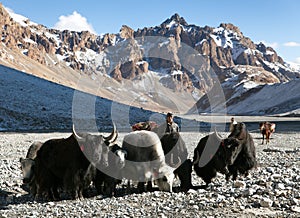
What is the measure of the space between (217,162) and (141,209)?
387 centimetres

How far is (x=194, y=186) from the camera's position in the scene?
10.2m

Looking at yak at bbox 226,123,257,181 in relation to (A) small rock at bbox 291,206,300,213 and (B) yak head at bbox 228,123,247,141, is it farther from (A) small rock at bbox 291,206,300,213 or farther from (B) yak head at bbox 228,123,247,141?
(A) small rock at bbox 291,206,300,213

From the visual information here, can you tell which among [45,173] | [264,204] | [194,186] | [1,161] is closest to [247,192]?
[264,204]

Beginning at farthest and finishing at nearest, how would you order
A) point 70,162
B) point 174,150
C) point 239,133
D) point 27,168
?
1. point 239,133
2. point 174,150
3. point 27,168
4. point 70,162

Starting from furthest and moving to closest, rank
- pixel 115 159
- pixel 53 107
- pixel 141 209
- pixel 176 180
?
pixel 53 107
pixel 176 180
pixel 115 159
pixel 141 209

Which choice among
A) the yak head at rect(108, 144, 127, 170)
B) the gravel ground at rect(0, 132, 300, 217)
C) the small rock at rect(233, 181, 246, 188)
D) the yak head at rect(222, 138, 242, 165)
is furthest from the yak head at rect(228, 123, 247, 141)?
the yak head at rect(108, 144, 127, 170)

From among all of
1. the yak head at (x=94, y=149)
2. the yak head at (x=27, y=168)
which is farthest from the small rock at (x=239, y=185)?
the yak head at (x=27, y=168)

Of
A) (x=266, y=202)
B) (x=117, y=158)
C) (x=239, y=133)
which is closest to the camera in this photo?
(x=266, y=202)

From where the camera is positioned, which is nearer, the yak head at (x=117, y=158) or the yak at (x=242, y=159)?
the yak head at (x=117, y=158)

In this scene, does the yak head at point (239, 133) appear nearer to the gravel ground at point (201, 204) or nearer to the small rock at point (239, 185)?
the gravel ground at point (201, 204)

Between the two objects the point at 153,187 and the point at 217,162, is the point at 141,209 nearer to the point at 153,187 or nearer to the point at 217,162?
the point at 153,187

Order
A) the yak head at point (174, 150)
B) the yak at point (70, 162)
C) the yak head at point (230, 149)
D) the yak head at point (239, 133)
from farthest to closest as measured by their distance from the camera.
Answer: the yak head at point (239, 133) → the yak head at point (230, 149) → the yak head at point (174, 150) → the yak at point (70, 162)

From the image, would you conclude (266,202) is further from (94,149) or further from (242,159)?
(242,159)

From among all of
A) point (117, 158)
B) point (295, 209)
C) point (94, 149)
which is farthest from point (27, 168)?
point (295, 209)
